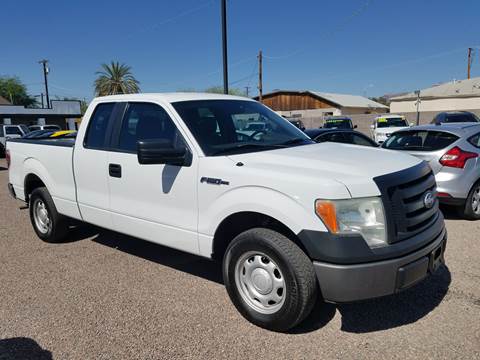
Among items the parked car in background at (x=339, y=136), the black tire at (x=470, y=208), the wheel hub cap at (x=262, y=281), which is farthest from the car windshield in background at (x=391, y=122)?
the wheel hub cap at (x=262, y=281)

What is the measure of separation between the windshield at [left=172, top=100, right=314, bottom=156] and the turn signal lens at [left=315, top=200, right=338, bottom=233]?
1.07 m

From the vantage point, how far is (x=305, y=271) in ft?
9.57

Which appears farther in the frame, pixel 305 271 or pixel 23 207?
pixel 23 207

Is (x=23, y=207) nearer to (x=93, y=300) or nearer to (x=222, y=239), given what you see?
(x=93, y=300)

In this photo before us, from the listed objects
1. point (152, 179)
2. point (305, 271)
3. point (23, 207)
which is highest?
point (152, 179)

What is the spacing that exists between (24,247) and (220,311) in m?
3.37

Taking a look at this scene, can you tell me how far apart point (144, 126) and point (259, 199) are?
1682 millimetres

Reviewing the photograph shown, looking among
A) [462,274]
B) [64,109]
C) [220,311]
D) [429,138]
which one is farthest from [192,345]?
[64,109]

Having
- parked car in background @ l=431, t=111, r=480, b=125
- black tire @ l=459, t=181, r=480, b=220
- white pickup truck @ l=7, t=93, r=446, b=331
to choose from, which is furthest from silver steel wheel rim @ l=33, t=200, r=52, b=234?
parked car in background @ l=431, t=111, r=480, b=125

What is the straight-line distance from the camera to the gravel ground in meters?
3.01

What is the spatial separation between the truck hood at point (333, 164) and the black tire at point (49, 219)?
3056mm

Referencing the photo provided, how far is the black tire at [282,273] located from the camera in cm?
293

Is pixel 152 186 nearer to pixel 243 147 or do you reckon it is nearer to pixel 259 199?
pixel 243 147

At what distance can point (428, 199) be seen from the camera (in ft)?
10.7
